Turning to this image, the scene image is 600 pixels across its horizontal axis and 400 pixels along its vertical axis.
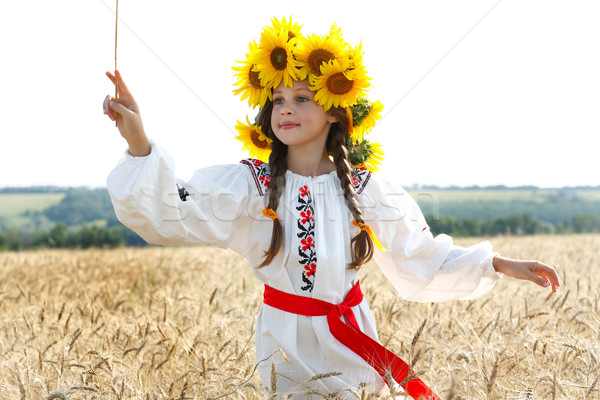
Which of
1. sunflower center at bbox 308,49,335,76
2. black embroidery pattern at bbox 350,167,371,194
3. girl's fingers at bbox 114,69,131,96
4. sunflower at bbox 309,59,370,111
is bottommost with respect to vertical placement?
black embroidery pattern at bbox 350,167,371,194

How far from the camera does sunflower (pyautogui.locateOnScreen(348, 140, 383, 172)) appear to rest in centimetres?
301

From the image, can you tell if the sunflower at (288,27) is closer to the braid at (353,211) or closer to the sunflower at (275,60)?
the sunflower at (275,60)

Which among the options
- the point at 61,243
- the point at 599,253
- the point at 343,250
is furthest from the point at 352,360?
the point at 61,243

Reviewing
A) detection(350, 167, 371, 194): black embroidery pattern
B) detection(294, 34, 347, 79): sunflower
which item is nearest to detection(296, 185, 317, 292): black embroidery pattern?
detection(350, 167, 371, 194): black embroidery pattern

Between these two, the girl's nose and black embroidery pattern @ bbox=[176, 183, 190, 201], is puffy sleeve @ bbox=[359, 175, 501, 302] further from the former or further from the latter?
black embroidery pattern @ bbox=[176, 183, 190, 201]

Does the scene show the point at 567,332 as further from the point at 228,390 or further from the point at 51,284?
the point at 51,284

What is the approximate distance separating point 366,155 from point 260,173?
2.00ft

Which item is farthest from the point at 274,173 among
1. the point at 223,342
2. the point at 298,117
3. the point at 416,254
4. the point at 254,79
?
the point at 223,342

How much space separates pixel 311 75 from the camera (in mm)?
2781

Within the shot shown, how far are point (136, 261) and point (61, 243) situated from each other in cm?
773

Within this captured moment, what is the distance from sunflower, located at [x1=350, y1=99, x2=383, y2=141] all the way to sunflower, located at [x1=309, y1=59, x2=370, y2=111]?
0.16 meters

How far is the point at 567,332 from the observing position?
367 centimetres

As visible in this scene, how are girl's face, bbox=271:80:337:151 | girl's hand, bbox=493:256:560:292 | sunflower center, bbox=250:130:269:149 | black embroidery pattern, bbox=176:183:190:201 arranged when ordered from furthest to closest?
sunflower center, bbox=250:130:269:149, girl's hand, bbox=493:256:560:292, girl's face, bbox=271:80:337:151, black embroidery pattern, bbox=176:183:190:201

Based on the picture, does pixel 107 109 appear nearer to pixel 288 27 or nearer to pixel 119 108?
pixel 119 108
